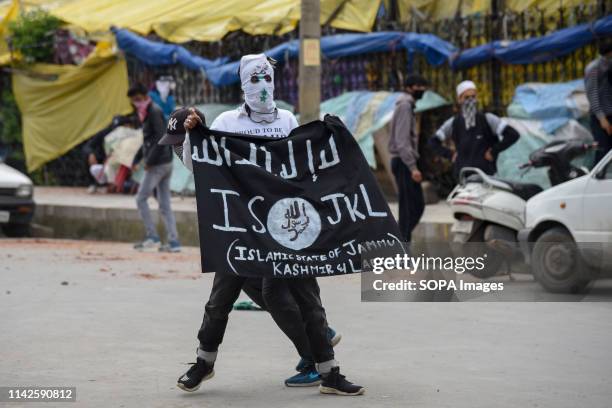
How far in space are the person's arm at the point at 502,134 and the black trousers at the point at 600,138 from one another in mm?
1337

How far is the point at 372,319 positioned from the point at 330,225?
2925 mm

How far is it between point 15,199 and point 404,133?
23.2ft

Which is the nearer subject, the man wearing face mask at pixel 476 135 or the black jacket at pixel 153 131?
the man wearing face mask at pixel 476 135

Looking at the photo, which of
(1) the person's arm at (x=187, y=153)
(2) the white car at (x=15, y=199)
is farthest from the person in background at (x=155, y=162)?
(1) the person's arm at (x=187, y=153)

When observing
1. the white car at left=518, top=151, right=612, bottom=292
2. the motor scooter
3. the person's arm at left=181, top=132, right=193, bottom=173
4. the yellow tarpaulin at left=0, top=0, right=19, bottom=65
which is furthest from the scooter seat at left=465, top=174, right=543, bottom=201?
the yellow tarpaulin at left=0, top=0, right=19, bottom=65

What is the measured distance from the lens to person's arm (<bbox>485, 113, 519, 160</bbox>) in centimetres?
1222

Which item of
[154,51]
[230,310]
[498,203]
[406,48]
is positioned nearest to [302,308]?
[230,310]

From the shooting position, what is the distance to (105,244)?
16.5 metres

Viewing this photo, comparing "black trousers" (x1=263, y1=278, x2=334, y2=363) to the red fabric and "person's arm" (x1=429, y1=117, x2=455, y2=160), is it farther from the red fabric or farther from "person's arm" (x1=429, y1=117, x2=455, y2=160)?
the red fabric

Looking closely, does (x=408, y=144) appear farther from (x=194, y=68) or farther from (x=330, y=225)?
(x=194, y=68)

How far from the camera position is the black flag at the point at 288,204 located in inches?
252

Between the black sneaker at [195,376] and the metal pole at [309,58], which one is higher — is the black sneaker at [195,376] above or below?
below

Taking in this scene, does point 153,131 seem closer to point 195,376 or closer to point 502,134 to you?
point 502,134

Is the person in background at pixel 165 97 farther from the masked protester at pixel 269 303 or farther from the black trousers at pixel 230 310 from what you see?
the black trousers at pixel 230 310
